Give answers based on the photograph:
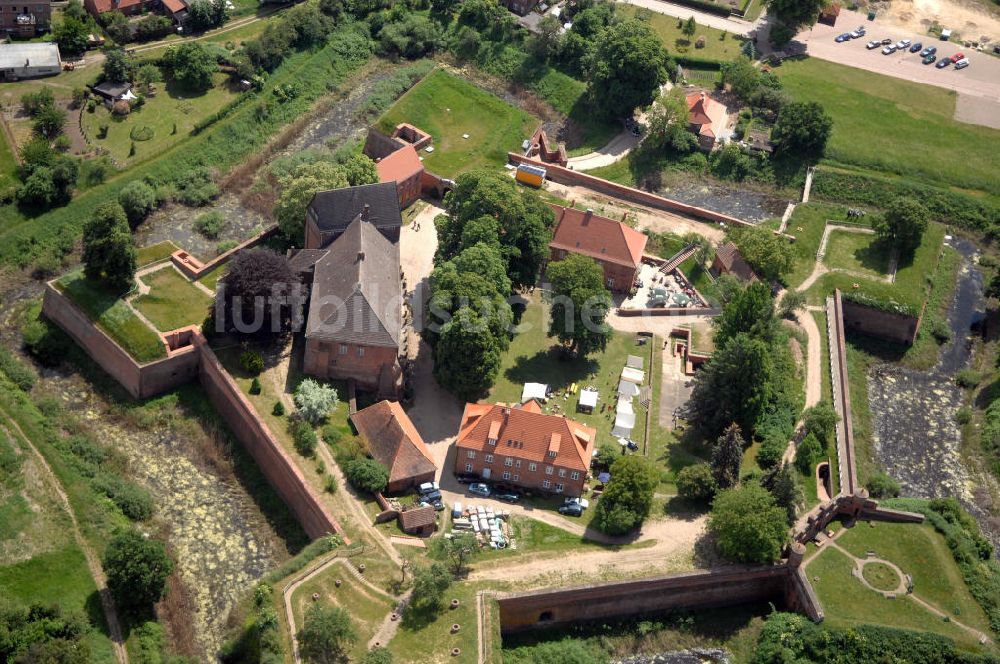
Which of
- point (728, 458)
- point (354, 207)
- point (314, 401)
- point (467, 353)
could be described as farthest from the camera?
point (354, 207)

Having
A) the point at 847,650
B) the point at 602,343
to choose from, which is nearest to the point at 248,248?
the point at 602,343

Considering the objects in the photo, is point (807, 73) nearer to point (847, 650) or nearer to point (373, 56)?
point (373, 56)

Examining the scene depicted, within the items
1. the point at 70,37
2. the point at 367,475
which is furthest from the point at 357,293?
the point at 70,37

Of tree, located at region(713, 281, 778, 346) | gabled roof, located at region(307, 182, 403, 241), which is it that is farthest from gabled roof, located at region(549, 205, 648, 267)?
gabled roof, located at region(307, 182, 403, 241)

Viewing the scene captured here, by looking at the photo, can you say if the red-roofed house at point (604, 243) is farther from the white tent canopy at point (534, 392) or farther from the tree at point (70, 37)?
the tree at point (70, 37)

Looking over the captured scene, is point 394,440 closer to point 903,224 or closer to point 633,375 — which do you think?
point 633,375

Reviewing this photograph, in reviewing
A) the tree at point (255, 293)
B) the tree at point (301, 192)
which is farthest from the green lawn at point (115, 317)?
the tree at point (301, 192)

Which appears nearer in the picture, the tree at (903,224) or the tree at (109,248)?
the tree at (109,248)
